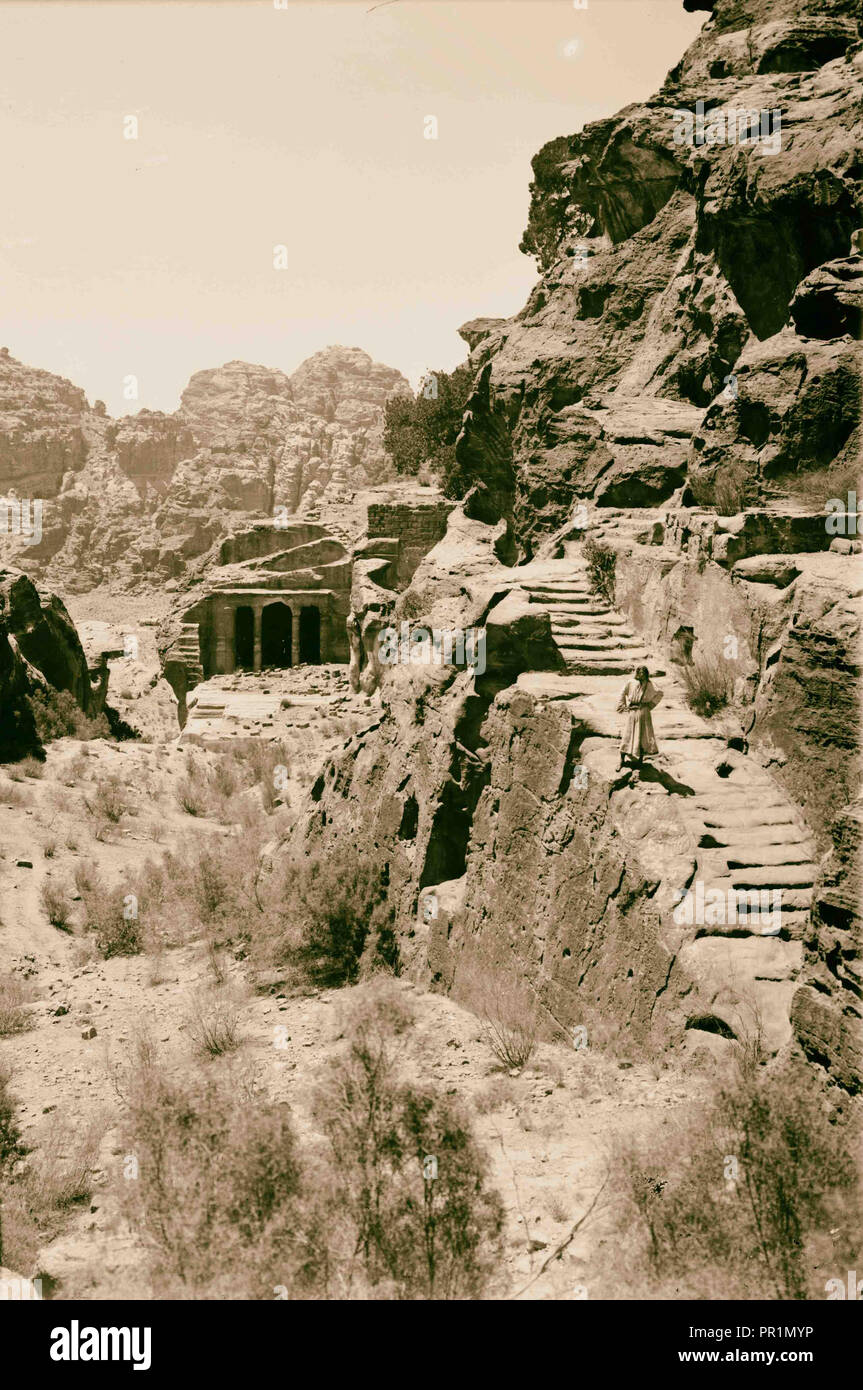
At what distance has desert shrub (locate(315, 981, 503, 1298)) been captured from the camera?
5.10 meters

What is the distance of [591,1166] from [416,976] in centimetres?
520

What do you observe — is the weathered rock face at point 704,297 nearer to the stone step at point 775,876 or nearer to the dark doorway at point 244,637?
the stone step at point 775,876

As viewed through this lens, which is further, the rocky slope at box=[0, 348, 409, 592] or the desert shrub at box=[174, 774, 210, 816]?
the rocky slope at box=[0, 348, 409, 592]

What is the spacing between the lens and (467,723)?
1189 centimetres

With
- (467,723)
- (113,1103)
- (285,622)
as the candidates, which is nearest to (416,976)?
(467,723)

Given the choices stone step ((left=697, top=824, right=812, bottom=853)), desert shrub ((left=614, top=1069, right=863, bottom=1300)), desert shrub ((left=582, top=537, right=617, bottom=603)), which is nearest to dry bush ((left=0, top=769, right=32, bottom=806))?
desert shrub ((left=582, top=537, right=617, bottom=603))

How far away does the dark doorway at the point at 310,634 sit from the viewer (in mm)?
34250

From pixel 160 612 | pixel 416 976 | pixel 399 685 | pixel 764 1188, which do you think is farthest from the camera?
pixel 160 612

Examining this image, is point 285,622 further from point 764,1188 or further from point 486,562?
point 764,1188

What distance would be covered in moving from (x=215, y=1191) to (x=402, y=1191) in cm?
101

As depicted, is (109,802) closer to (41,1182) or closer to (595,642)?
(595,642)

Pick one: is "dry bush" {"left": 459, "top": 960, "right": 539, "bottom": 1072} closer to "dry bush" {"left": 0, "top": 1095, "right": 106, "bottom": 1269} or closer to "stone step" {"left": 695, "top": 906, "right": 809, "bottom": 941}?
"stone step" {"left": 695, "top": 906, "right": 809, "bottom": 941}

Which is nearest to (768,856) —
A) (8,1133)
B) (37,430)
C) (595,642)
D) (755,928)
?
(755,928)

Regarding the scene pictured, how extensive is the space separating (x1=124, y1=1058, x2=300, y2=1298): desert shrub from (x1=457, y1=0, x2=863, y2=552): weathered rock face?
33.2 ft
